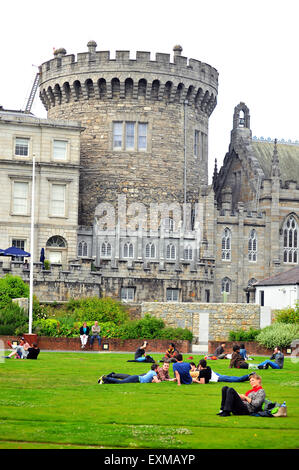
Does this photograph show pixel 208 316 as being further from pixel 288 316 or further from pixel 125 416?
pixel 125 416

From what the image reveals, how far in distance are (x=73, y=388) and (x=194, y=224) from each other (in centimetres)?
4693

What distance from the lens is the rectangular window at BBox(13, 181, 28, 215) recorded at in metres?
60.2

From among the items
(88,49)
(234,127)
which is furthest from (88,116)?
(234,127)

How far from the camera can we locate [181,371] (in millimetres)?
24344

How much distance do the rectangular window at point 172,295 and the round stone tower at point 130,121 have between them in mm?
10473

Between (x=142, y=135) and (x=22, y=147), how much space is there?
37.0ft

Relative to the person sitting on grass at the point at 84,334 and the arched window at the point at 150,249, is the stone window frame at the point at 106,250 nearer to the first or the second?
the arched window at the point at 150,249

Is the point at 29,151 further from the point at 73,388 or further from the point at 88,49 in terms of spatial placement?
the point at 73,388

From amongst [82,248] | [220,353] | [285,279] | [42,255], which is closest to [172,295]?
[82,248]

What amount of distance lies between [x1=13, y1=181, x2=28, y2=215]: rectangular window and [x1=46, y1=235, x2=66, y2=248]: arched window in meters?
2.55

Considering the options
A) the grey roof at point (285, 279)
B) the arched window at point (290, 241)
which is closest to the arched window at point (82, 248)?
the grey roof at point (285, 279)

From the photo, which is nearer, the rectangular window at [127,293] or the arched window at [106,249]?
the rectangular window at [127,293]

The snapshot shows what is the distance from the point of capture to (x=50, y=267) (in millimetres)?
53781

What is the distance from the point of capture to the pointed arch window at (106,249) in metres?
63.8
